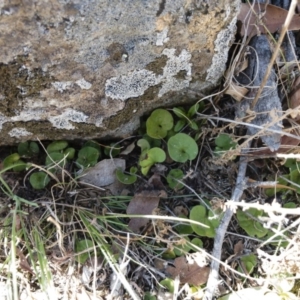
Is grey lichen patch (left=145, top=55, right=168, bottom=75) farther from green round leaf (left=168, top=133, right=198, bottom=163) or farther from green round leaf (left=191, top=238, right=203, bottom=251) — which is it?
green round leaf (left=191, top=238, right=203, bottom=251)

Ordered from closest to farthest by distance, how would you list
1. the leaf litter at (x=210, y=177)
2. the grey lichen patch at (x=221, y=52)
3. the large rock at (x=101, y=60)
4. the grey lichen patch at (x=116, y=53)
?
the large rock at (x=101, y=60), the grey lichen patch at (x=116, y=53), the grey lichen patch at (x=221, y=52), the leaf litter at (x=210, y=177)

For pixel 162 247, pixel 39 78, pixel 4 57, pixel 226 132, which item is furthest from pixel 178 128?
pixel 4 57

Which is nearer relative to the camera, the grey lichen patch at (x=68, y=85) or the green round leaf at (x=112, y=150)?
the grey lichen patch at (x=68, y=85)

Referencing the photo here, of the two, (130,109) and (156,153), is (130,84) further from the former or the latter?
(156,153)

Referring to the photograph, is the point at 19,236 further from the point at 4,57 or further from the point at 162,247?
the point at 4,57

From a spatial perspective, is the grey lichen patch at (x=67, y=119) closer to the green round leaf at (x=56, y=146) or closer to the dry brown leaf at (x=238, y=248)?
the green round leaf at (x=56, y=146)

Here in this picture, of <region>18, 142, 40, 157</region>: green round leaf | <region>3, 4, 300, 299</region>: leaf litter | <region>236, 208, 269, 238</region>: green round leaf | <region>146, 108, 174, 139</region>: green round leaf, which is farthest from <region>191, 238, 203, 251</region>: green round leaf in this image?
<region>18, 142, 40, 157</region>: green round leaf

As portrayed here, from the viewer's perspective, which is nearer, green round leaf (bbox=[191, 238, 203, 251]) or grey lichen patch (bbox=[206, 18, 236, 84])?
grey lichen patch (bbox=[206, 18, 236, 84])

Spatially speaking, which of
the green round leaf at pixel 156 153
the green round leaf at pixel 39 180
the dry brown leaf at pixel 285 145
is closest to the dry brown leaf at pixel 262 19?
the dry brown leaf at pixel 285 145
